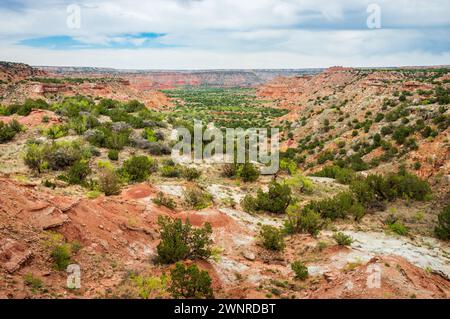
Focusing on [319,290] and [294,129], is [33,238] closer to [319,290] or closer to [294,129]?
[319,290]

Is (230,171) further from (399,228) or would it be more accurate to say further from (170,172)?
(399,228)

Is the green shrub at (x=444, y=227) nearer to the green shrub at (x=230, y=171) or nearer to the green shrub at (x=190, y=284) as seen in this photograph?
the green shrub at (x=190, y=284)

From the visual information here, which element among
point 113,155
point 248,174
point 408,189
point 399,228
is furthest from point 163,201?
point 408,189

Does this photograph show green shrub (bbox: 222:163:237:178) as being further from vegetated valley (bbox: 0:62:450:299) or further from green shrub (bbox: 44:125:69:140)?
green shrub (bbox: 44:125:69:140)

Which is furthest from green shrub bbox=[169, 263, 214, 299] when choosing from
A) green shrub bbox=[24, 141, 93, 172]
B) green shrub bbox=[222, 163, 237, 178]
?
green shrub bbox=[222, 163, 237, 178]

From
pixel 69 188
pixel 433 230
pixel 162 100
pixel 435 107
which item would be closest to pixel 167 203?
pixel 69 188
